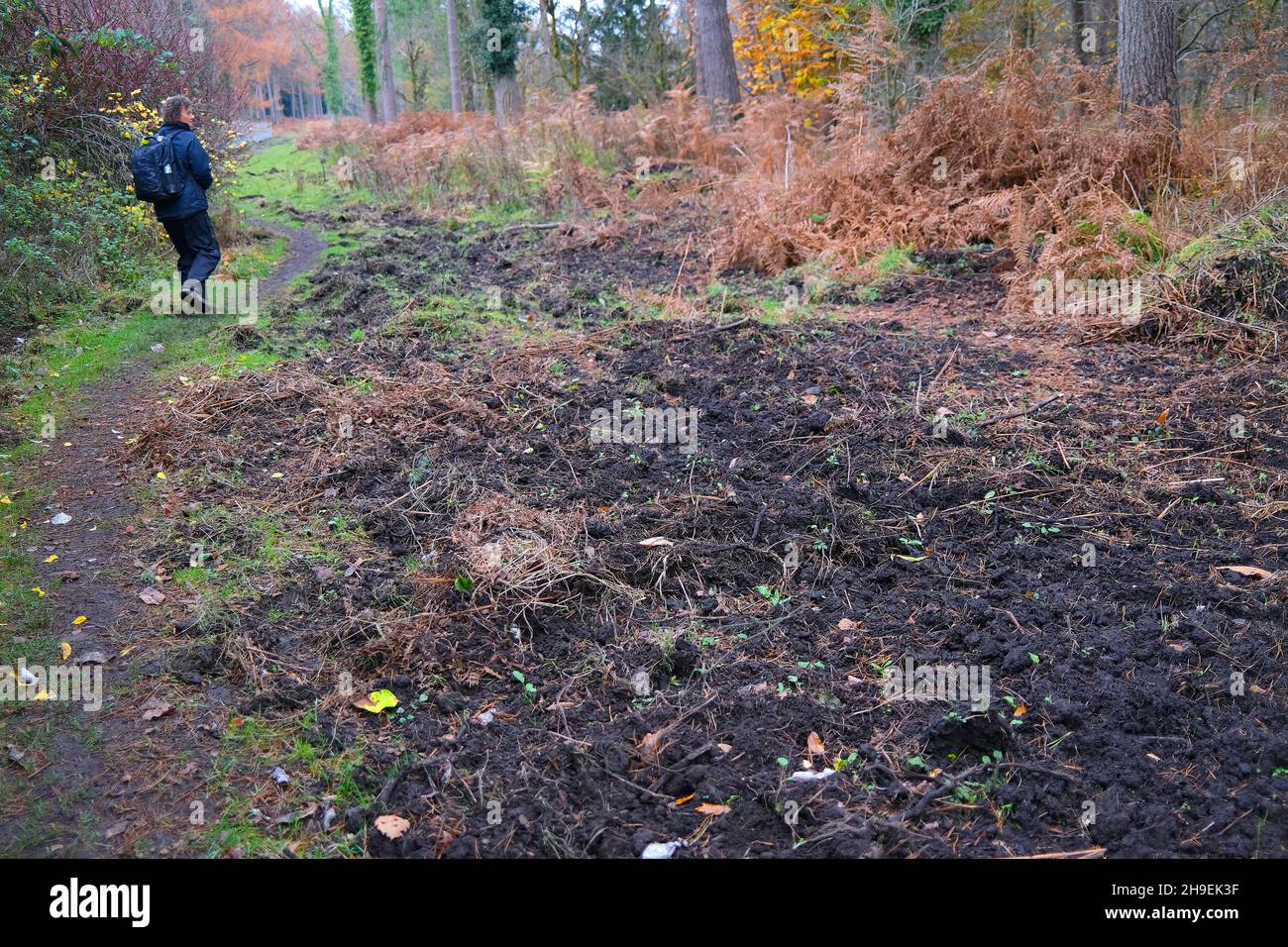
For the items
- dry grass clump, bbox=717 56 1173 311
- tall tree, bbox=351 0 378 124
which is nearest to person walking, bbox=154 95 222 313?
dry grass clump, bbox=717 56 1173 311

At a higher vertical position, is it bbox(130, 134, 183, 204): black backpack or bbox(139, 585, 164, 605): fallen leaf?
bbox(130, 134, 183, 204): black backpack

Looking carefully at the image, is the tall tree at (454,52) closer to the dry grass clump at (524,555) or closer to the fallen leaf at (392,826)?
the dry grass clump at (524,555)

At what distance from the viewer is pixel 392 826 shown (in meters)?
2.87

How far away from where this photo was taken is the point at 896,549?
4.36 metres

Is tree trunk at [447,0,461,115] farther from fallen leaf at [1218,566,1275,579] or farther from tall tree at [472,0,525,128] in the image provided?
fallen leaf at [1218,566,1275,579]

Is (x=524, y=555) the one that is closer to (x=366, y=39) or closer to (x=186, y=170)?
(x=186, y=170)

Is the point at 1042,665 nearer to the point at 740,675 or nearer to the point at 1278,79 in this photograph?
the point at 740,675

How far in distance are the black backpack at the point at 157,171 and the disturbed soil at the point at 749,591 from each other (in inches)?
93.6

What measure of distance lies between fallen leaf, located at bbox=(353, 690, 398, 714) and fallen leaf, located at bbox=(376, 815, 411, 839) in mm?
608

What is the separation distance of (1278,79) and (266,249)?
1189 cm

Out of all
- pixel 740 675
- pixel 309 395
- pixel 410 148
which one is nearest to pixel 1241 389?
pixel 740 675

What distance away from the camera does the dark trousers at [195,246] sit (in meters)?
8.39

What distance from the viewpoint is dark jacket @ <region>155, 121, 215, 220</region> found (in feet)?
26.4

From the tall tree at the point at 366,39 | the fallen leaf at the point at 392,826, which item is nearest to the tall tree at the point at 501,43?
the tall tree at the point at 366,39
